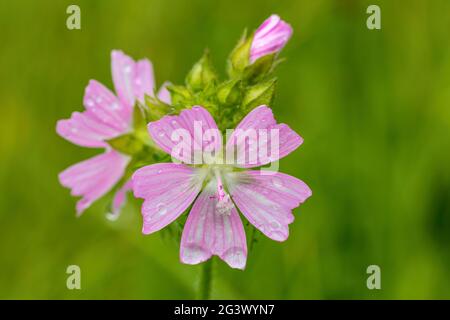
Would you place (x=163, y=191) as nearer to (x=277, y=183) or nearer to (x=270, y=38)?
(x=277, y=183)

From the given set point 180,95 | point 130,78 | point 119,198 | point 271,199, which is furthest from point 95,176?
point 271,199

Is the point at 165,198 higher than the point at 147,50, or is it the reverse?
the point at 147,50

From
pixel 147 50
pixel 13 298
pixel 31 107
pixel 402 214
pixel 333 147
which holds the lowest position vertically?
pixel 13 298

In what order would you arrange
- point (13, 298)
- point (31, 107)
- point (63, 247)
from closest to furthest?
point (13, 298)
point (63, 247)
point (31, 107)

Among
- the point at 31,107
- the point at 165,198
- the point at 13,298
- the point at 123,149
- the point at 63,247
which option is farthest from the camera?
the point at 31,107

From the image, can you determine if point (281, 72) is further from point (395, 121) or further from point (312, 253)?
point (312, 253)

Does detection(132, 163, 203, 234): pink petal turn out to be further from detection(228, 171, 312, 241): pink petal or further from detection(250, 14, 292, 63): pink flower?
detection(250, 14, 292, 63): pink flower

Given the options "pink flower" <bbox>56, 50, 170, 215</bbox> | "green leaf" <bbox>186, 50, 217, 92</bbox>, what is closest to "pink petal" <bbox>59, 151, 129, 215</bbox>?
"pink flower" <bbox>56, 50, 170, 215</bbox>

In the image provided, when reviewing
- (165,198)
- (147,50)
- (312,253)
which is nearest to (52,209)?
(147,50)
